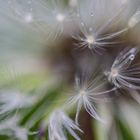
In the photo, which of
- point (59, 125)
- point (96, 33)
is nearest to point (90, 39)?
point (96, 33)

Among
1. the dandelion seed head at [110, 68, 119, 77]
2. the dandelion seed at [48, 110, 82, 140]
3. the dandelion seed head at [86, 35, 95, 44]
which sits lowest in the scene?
the dandelion seed at [48, 110, 82, 140]

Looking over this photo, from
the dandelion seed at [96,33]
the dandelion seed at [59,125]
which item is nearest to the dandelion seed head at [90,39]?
the dandelion seed at [96,33]

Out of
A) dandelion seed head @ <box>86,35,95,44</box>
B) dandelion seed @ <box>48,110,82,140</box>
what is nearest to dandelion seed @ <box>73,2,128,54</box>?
dandelion seed head @ <box>86,35,95,44</box>

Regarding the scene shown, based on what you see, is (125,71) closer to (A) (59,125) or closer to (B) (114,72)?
(B) (114,72)

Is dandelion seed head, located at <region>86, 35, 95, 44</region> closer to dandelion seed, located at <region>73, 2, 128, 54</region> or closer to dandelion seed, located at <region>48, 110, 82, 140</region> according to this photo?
dandelion seed, located at <region>73, 2, 128, 54</region>

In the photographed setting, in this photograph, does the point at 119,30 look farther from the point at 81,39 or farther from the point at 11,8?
the point at 11,8

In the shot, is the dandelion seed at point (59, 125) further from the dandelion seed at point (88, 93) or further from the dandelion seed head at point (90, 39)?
the dandelion seed head at point (90, 39)

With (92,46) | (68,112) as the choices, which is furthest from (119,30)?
(68,112)

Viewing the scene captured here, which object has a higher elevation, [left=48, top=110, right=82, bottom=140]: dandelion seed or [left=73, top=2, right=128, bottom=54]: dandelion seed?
[left=73, top=2, right=128, bottom=54]: dandelion seed
